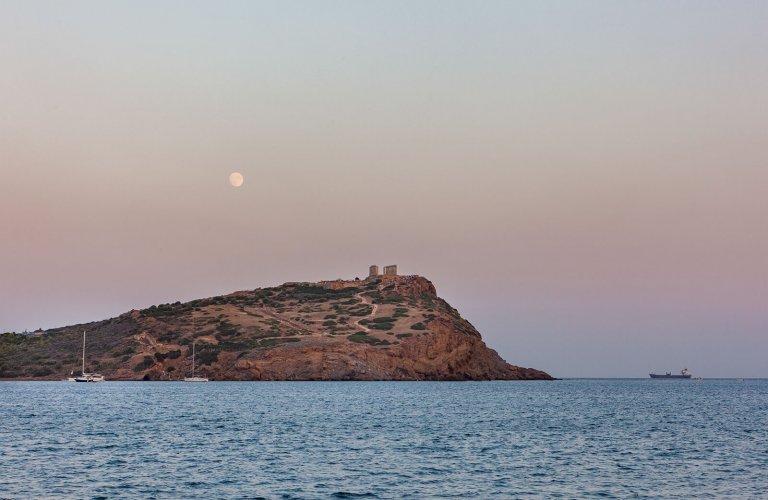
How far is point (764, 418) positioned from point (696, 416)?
9469 millimetres

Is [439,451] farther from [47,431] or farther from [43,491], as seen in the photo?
[47,431]

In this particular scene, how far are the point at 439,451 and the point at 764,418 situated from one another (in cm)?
6826

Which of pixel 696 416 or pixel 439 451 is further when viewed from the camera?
pixel 696 416

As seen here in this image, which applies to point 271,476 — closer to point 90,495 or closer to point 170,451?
point 90,495

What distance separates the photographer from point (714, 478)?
50.6 metres

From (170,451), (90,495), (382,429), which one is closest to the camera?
(90,495)

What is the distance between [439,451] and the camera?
63.0 m

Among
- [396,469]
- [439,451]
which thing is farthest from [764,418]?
[396,469]

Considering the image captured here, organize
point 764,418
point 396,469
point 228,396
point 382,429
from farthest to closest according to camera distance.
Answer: point 228,396 → point 764,418 → point 382,429 → point 396,469

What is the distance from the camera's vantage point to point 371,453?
2414 inches

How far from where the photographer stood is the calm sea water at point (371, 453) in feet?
150

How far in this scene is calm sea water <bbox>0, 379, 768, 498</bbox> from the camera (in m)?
45.8

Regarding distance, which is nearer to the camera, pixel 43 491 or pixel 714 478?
pixel 43 491

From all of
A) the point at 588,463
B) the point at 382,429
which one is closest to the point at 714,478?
the point at 588,463
